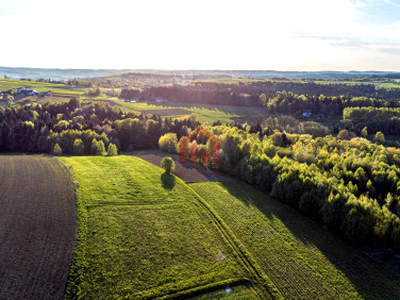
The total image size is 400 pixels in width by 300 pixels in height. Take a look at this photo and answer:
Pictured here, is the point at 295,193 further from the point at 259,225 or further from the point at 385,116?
the point at 385,116

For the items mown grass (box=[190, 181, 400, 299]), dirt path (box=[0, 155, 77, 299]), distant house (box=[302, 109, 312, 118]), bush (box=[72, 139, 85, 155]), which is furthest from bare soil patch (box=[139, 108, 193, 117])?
mown grass (box=[190, 181, 400, 299])

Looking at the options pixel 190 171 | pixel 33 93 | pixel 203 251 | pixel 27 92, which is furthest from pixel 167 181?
pixel 27 92

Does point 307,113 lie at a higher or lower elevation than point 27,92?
lower

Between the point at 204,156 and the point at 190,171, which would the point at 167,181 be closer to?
the point at 190,171

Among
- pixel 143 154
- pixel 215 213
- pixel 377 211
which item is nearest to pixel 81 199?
pixel 215 213

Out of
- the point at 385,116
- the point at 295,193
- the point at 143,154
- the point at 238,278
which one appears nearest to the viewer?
the point at 238,278

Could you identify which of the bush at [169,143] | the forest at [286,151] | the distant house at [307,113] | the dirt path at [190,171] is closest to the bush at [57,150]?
the forest at [286,151]
